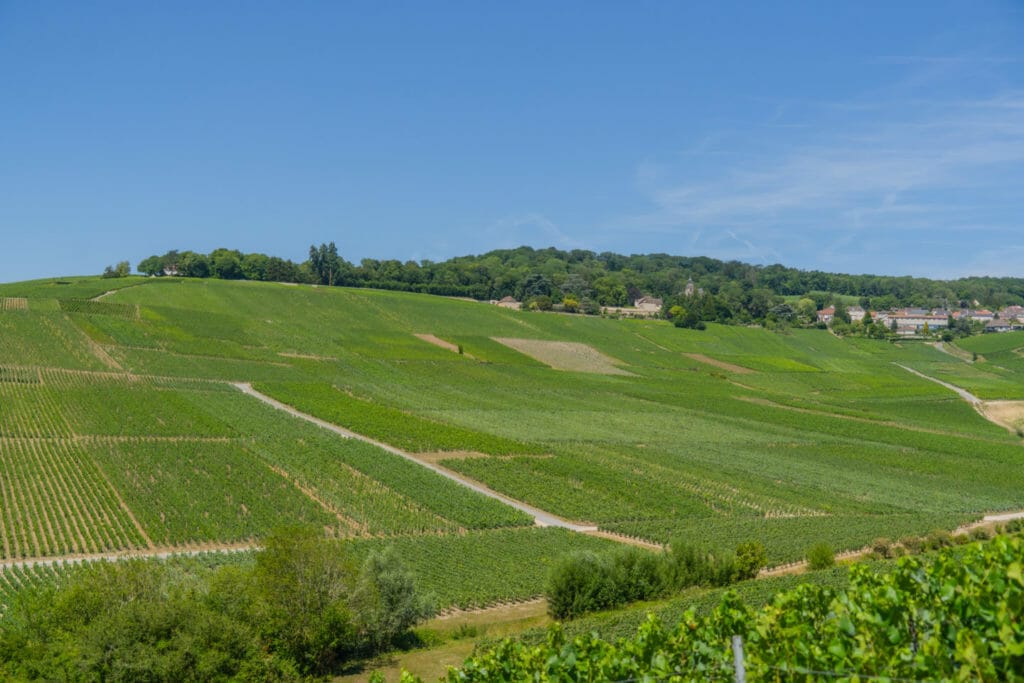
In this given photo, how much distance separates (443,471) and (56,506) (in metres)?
26.0

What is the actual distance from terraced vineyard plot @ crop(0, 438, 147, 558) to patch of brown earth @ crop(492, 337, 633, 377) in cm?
8324

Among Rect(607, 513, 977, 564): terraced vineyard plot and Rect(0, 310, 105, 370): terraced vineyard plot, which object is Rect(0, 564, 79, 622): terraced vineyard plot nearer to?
Rect(607, 513, 977, 564): terraced vineyard plot

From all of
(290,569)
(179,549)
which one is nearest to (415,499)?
(179,549)

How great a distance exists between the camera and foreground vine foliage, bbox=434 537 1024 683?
34.3 feet

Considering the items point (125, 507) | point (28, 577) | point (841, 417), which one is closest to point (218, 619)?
point (28, 577)

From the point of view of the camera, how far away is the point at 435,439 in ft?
233

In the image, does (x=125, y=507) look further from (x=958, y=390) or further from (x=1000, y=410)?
(x=958, y=390)

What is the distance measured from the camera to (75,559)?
39562 millimetres

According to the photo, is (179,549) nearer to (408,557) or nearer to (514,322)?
(408,557)

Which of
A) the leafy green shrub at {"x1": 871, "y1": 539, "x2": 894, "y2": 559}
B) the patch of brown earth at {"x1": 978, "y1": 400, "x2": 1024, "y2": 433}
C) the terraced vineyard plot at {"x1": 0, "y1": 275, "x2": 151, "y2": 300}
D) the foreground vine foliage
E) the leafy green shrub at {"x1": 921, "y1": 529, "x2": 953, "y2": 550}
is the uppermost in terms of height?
the terraced vineyard plot at {"x1": 0, "y1": 275, "x2": 151, "y2": 300}

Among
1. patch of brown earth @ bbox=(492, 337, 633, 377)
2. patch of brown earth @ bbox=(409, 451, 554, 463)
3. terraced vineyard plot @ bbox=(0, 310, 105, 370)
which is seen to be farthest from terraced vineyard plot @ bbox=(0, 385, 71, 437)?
patch of brown earth @ bbox=(492, 337, 633, 377)

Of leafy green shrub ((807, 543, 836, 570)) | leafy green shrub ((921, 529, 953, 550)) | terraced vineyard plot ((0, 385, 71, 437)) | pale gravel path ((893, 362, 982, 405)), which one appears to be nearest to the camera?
leafy green shrub ((807, 543, 836, 570))

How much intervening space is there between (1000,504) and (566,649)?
5762cm

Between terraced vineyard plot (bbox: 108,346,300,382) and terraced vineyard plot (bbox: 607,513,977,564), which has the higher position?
terraced vineyard plot (bbox: 108,346,300,382)
